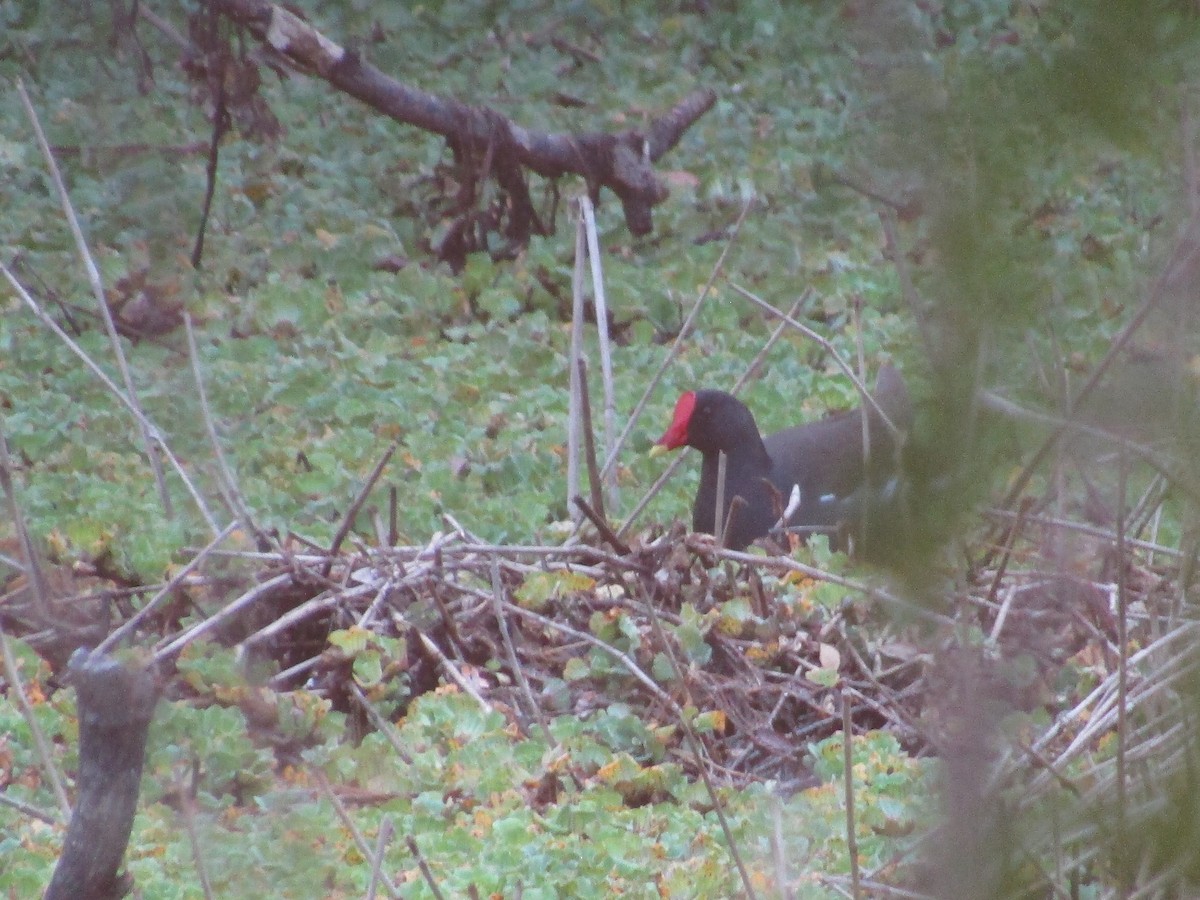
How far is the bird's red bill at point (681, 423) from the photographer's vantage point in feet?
13.2

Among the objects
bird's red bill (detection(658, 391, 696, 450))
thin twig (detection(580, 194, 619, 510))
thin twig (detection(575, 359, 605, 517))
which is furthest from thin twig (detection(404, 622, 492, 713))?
bird's red bill (detection(658, 391, 696, 450))

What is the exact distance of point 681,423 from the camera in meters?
4.04

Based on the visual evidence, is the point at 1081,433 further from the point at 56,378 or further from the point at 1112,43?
the point at 56,378

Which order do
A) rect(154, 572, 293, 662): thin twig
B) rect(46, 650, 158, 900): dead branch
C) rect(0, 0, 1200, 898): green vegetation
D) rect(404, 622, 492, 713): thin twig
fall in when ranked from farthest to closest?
1. rect(404, 622, 492, 713): thin twig
2. rect(154, 572, 293, 662): thin twig
3. rect(46, 650, 158, 900): dead branch
4. rect(0, 0, 1200, 898): green vegetation

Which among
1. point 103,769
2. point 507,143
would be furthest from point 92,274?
point 507,143

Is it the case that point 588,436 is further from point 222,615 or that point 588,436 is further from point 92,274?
point 92,274

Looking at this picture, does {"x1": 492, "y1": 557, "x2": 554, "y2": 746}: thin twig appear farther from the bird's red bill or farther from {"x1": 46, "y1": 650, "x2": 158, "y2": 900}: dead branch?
the bird's red bill

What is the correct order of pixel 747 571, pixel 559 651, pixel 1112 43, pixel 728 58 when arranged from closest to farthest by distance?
pixel 1112 43 < pixel 559 651 < pixel 747 571 < pixel 728 58

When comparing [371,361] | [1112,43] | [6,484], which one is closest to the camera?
[1112,43]

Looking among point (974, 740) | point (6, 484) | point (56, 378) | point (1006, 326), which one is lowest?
point (56, 378)

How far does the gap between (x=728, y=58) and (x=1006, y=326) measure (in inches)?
258

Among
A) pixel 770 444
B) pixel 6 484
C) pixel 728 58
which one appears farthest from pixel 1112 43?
pixel 728 58

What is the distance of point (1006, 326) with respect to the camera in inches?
Answer: 24.1

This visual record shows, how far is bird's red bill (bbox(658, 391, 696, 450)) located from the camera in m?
4.02
